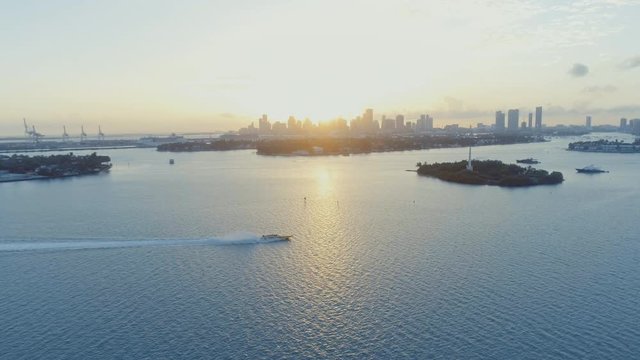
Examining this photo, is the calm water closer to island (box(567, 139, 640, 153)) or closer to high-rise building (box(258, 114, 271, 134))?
island (box(567, 139, 640, 153))

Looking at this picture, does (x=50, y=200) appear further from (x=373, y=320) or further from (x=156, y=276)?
(x=373, y=320)

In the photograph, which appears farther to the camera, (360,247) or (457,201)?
(457,201)

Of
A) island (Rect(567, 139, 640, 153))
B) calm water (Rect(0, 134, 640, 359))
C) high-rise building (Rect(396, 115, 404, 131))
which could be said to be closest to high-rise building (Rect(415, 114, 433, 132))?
high-rise building (Rect(396, 115, 404, 131))

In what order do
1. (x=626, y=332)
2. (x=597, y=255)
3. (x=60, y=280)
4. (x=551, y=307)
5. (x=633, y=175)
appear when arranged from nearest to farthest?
1. (x=626, y=332)
2. (x=551, y=307)
3. (x=60, y=280)
4. (x=597, y=255)
5. (x=633, y=175)

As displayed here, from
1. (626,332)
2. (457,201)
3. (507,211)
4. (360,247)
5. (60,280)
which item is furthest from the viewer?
(457,201)

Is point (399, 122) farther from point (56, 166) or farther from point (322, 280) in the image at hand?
point (322, 280)

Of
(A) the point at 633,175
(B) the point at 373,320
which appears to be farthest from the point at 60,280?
(A) the point at 633,175

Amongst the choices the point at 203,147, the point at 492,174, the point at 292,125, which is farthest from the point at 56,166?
the point at 292,125
